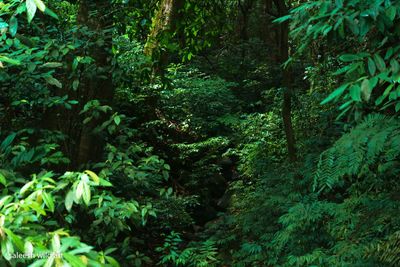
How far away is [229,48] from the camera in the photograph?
474 inches

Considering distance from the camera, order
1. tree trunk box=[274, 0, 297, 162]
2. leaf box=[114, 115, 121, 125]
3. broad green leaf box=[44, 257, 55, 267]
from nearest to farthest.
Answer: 1. broad green leaf box=[44, 257, 55, 267]
2. leaf box=[114, 115, 121, 125]
3. tree trunk box=[274, 0, 297, 162]

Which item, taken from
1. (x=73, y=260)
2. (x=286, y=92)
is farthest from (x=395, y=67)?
(x=286, y=92)

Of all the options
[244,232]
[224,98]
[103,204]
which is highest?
[224,98]

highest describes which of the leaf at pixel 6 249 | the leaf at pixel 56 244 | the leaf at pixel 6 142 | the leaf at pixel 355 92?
the leaf at pixel 6 142

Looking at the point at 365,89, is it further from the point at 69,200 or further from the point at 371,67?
the point at 69,200

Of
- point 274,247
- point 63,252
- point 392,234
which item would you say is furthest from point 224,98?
point 63,252

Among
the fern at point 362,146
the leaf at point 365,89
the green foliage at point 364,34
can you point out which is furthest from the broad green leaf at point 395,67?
the fern at point 362,146

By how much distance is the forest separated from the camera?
1.64 m

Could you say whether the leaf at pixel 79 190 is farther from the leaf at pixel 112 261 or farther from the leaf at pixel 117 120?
the leaf at pixel 117 120

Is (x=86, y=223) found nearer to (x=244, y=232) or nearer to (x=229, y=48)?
(x=244, y=232)

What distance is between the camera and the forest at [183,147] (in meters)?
1.64

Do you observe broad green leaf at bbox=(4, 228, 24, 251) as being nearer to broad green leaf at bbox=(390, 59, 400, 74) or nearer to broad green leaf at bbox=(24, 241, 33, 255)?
broad green leaf at bbox=(24, 241, 33, 255)

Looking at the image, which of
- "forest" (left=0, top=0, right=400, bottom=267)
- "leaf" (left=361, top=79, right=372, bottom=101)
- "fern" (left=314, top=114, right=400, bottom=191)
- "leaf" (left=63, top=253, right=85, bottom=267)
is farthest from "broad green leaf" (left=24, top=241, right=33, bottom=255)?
"fern" (left=314, top=114, right=400, bottom=191)

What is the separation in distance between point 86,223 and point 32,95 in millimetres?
981
